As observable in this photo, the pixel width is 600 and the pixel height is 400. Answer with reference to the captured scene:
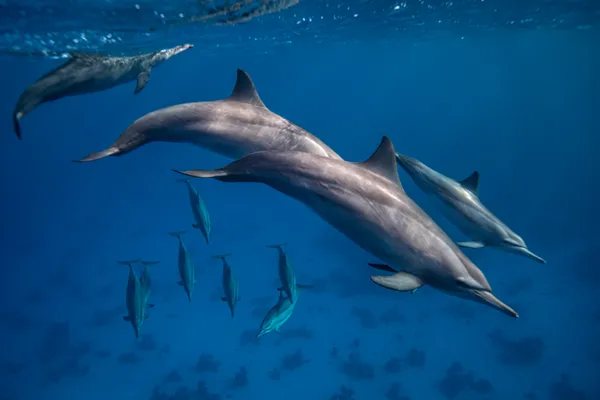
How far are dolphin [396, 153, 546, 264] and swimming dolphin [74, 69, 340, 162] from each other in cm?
183

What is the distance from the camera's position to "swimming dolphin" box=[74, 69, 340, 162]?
12.6 ft

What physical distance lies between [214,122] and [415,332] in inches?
689

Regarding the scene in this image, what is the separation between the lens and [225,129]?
397 centimetres

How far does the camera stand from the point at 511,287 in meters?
22.0

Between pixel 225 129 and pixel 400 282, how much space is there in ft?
7.57

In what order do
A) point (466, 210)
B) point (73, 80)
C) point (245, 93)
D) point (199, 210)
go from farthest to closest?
point (199, 210), point (466, 210), point (73, 80), point (245, 93)

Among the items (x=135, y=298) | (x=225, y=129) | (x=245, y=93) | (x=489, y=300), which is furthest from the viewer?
(x=135, y=298)

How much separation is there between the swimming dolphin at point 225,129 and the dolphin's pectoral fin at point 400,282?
1400mm

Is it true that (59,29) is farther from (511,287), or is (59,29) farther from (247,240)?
(511,287)

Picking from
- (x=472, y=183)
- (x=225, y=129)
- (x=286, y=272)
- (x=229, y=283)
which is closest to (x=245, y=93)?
(x=225, y=129)

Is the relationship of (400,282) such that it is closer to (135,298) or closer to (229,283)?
(229,283)

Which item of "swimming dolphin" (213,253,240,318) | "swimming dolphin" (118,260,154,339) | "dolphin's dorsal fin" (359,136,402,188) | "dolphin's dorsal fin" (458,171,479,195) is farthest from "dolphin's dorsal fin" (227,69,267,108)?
"swimming dolphin" (118,260,154,339)

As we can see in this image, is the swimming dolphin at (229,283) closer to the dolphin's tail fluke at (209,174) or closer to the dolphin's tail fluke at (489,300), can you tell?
the dolphin's tail fluke at (209,174)

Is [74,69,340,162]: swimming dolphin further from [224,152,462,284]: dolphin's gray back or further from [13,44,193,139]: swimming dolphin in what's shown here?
[13,44,193,139]: swimming dolphin
